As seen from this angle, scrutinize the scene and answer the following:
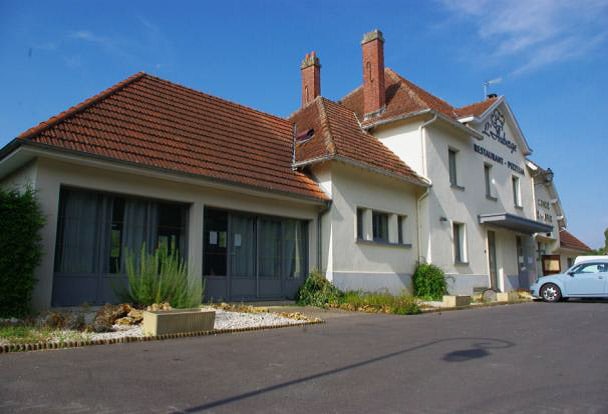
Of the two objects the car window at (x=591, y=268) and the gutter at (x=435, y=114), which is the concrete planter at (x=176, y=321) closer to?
the gutter at (x=435, y=114)

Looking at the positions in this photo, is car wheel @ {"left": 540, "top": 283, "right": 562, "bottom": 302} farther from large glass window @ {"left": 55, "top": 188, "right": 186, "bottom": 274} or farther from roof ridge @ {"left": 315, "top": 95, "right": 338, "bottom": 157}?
large glass window @ {"left": 55, "top": 188, "right": 186, "bottom": 274}

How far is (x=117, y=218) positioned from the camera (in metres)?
11.4

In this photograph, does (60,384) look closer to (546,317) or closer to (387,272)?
(546,317)

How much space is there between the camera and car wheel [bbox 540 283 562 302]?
1858 centimetres

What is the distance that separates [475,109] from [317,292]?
1382 cm

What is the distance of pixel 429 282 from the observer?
1772 centimetres

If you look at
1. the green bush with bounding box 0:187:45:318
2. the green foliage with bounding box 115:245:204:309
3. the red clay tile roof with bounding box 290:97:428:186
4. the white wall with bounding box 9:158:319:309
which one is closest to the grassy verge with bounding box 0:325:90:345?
the green bush with bounding box 0:187:45:318

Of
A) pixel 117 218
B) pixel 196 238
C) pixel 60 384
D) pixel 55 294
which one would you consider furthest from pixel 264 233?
pixel 60 384

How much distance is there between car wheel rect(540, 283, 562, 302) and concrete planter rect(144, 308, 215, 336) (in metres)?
14.6

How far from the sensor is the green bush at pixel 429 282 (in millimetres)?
17672

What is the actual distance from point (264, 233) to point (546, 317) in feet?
24.8

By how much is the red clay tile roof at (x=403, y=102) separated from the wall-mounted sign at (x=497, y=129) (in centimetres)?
86

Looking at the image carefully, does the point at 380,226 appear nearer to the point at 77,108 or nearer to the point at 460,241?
the point at 460,241

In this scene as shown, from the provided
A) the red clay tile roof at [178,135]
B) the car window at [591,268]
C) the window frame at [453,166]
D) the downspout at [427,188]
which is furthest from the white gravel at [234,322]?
the car window at [591,268]
